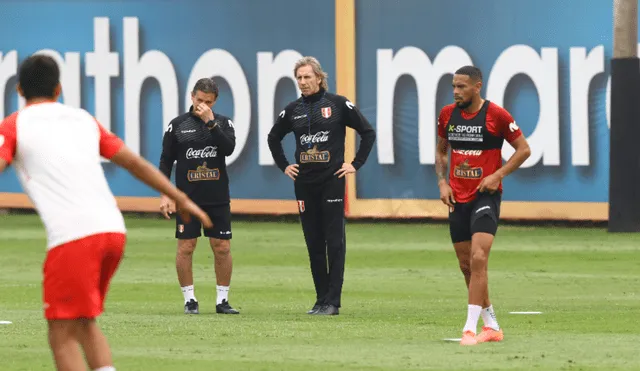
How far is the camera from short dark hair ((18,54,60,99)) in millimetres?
7219

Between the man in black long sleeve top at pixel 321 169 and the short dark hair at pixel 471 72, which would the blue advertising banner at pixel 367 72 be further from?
the short dark hair at pixel 471 72

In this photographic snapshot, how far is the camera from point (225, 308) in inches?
533

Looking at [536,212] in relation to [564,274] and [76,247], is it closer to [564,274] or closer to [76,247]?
[564,274]

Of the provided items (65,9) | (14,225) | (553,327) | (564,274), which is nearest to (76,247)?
(553,327)

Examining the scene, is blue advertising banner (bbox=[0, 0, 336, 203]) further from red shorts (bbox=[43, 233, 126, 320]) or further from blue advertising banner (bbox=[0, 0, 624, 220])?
red shorts (bbox=[43, 233, 126, 320])

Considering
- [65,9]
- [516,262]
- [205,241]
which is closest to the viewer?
[516,262]

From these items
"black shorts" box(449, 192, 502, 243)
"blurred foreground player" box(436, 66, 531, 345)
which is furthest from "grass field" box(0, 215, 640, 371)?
"black shorts" box(449, 192, 502, 243)

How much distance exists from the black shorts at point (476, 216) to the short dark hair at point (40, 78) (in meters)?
4.48

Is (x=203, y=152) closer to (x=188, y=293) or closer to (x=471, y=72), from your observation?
(x=188, y=293)

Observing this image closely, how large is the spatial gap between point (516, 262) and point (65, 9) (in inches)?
483

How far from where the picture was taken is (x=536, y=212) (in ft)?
80.8

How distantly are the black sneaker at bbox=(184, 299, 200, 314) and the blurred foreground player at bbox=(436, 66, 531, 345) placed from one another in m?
3.01

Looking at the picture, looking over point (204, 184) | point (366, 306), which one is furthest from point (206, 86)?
point (366, 306)

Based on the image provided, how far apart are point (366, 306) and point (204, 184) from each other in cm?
191
